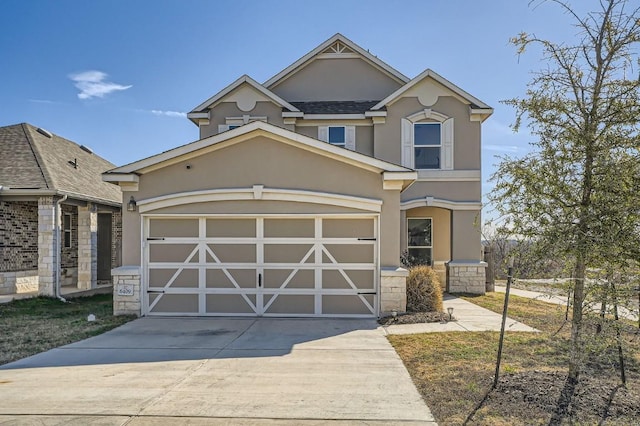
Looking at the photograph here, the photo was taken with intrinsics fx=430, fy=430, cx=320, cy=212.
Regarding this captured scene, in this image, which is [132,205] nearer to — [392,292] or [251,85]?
[392,292]

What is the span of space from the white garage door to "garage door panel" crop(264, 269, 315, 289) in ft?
0.08

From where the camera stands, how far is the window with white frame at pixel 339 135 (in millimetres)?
15453

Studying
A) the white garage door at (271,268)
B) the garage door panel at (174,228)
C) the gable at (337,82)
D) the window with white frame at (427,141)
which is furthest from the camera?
the gable at (337,82)

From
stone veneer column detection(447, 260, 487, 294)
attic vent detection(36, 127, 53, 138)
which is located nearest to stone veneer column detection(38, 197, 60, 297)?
attic vent detection(36, 127, 53, 138)

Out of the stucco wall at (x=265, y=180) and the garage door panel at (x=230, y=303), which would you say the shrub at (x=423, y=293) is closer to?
the stucco wall at (x=265, y=180)

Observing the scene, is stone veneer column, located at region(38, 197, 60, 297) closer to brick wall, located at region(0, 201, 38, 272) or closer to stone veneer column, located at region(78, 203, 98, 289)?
brick wall, located at region(0, 201, 38, 272)

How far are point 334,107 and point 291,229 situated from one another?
23.8 feet

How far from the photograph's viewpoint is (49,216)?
43.9 feet

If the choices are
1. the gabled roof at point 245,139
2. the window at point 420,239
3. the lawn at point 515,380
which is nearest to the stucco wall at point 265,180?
the gabled roof at point 245,139

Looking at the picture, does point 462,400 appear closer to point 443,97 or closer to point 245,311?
point 245,311

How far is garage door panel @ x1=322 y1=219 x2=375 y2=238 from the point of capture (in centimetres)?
1044

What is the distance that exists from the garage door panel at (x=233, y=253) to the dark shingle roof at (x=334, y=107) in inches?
278

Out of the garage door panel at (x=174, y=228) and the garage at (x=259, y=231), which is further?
the garage door panel at (x=174, y=228)

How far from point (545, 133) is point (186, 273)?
27.4ft
